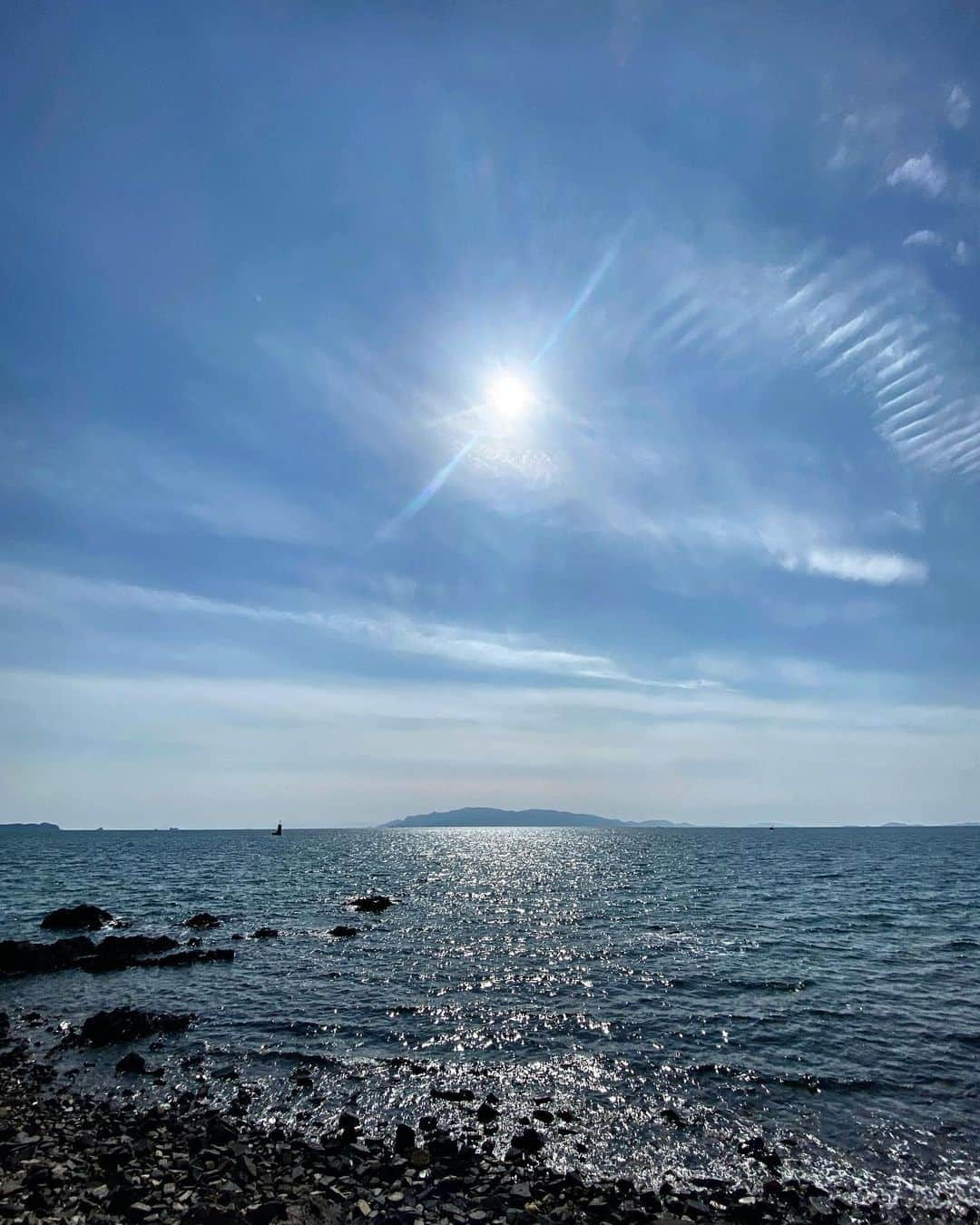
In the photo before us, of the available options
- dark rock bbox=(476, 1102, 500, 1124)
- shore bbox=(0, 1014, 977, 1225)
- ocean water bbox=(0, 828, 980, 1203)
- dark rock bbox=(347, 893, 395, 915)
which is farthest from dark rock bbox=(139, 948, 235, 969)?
dark rock bbox=(476, 1102, 500, 1124)

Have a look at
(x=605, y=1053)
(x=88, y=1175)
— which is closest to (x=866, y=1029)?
(x=605, y=1053)

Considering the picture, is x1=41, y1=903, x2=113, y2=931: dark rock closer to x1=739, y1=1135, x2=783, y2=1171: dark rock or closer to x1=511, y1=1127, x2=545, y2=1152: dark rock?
x1=511, y1=1127, x2=545, y2=1152: dark rock

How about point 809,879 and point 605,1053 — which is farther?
point 809,879

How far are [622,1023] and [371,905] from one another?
36.3 m

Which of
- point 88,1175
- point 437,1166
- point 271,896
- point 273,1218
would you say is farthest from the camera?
point 271,896

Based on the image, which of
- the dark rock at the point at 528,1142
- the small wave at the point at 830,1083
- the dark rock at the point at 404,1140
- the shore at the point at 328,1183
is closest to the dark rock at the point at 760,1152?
the shore at the point at 328,1183

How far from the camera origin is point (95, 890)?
71438 millimetres

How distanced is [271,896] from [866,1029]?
186ft

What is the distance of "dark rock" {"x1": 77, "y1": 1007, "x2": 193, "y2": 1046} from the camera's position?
24.4m

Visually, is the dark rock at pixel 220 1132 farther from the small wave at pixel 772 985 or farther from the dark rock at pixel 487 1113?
the small wave at pixel 772 985

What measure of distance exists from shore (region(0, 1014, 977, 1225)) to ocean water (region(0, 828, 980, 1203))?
996mm

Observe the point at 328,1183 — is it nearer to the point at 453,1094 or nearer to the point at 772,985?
the point at 453,1094

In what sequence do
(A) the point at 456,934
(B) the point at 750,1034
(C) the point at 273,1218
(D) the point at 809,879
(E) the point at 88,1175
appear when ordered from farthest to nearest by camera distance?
(D) the point at 809,879 → (A) the point at 456,934 → (B) the point at 750,1034 → (E) the point at 88,1175 → (C) the point at 273,1218

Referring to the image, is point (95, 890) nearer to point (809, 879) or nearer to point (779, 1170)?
point (779, 1170)
